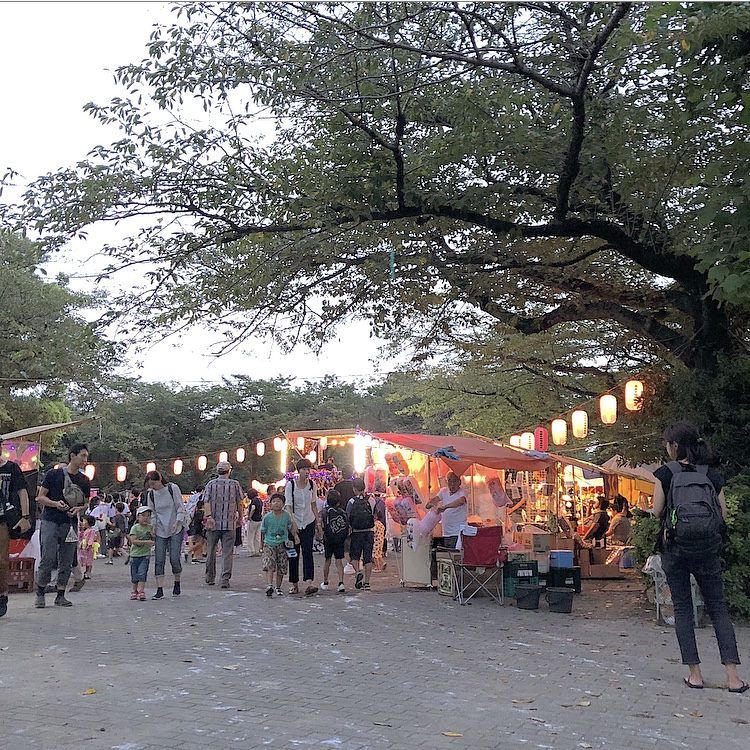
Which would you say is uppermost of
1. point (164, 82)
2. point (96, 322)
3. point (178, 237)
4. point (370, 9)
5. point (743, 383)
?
point (370, 9)

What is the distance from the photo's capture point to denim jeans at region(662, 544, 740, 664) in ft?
18.5

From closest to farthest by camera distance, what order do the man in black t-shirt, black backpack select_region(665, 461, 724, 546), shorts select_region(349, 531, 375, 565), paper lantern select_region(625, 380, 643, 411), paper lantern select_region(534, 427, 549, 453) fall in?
1. black backpack select_region(665, 461, 724, 546)
2. the man in black t-shirt
3. shorts select_region(349, 531, 375, 565)
4. paper lantern select_region(625, 380, 643, 411)
5. paper lantern select_region(534, 427, 549, 453)

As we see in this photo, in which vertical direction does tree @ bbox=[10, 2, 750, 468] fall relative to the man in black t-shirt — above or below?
above

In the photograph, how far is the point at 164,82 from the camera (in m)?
8.26

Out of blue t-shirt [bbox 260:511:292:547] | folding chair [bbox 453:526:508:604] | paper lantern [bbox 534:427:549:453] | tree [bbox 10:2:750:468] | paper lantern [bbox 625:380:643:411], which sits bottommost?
folding chair [bbox 453:526:508:604]

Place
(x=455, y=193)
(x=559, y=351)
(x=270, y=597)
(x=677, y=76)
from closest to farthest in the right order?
(x=677, y=76), (x=455, y=193), (x=270, y=597), (x=559, y=351)

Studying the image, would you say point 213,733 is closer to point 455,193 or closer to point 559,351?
point 455,193

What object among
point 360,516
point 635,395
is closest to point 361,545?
point 360,516

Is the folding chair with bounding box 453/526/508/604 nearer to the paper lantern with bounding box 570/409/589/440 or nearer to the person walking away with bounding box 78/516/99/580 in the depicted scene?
the paper lantern with bounding box 570/409/589/440

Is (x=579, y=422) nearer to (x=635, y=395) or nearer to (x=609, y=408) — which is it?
(x=609, y=408)

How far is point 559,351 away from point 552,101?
925cm

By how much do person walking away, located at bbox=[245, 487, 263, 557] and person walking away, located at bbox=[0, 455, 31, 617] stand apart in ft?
36.1

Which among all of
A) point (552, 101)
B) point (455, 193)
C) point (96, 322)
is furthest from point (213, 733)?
point (552, 101)

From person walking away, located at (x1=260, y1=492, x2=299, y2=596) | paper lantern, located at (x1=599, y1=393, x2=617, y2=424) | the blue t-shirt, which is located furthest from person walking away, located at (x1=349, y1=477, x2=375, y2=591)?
paper lantern, located at (x1=599, y1=393, x2=617, y2=424)
